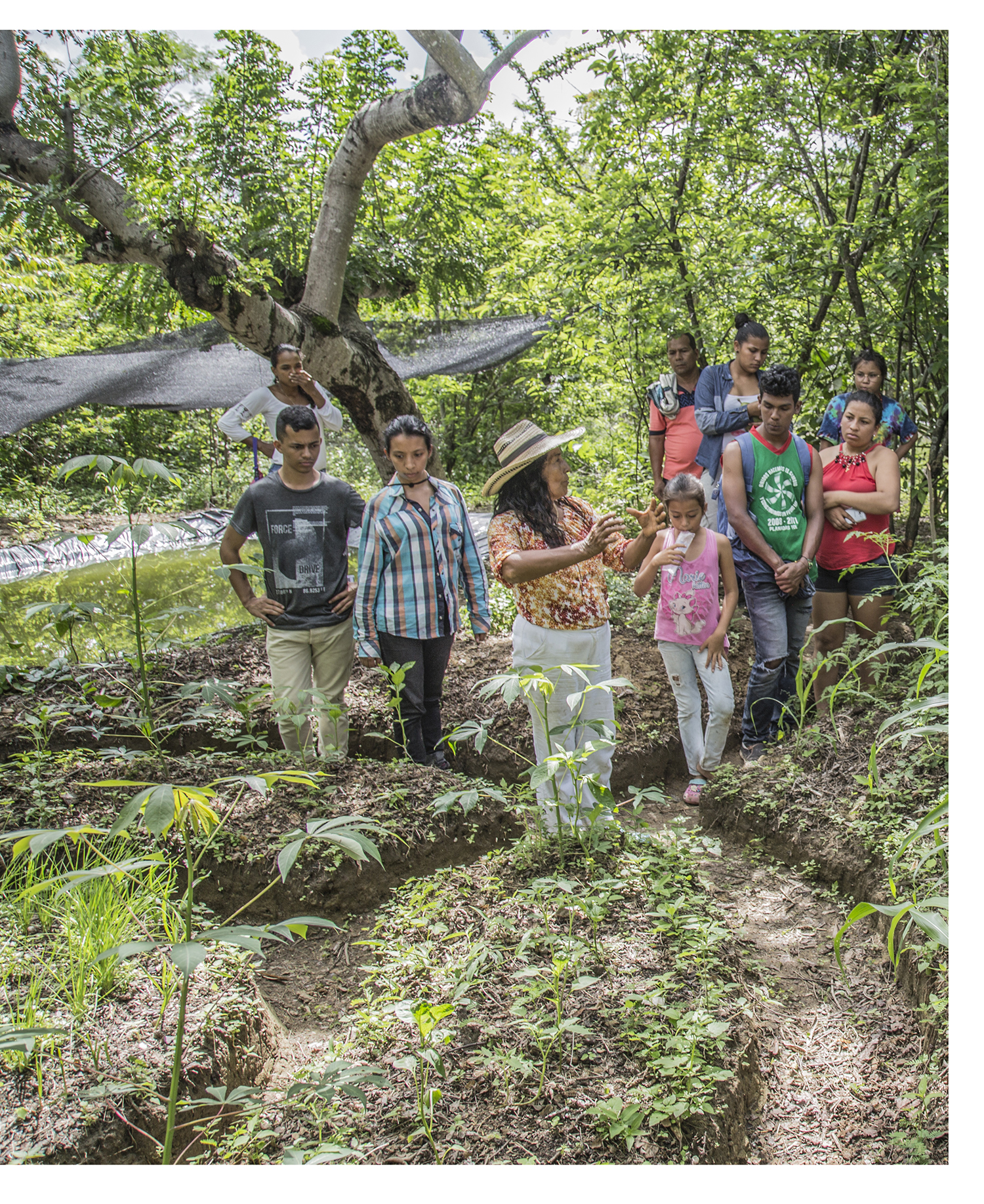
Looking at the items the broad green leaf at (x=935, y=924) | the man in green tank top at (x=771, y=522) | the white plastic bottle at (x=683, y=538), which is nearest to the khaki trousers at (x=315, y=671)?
the white plastic bottle at (x=683, y=538)

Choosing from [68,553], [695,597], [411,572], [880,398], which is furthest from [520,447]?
[68,553]

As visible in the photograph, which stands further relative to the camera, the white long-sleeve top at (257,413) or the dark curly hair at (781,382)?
Answer: the white long-sleeve top at (257,413)

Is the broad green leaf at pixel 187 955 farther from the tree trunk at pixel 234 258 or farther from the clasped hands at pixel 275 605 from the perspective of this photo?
the tree trunk at pixel 234 258

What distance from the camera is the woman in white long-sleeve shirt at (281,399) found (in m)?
3.98

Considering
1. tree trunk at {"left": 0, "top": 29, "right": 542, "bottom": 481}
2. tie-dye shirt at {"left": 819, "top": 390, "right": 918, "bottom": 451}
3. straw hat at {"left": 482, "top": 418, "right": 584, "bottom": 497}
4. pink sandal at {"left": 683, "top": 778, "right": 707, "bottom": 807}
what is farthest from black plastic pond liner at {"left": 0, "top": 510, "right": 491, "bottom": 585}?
straw hat at {"left": 482, "top": 418, "right": 584, "bottom": 497}

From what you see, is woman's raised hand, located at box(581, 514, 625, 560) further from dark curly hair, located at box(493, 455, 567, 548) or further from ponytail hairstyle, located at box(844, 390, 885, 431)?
ponytail hairstyle, located at box(844, 390, 885, 431)

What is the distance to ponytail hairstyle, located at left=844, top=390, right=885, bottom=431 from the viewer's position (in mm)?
3293

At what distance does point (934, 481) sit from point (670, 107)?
2697 mm

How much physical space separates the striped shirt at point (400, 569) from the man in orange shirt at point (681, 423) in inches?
61.8

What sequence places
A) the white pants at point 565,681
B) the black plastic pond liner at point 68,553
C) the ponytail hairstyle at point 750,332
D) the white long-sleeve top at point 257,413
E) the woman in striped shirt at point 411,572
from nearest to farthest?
the white pants at point 565,681 < the woman in striped shirt at point 411,572 < the ponytail hairstyle at point 750,332 < the white long-sleeve top at point 257,413 < the black plastic pond liner at point 68,553

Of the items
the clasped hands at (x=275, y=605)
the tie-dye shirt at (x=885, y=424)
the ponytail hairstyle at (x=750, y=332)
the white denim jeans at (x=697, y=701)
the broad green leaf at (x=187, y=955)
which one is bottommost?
the white denim jeans at (x=697, y=701)

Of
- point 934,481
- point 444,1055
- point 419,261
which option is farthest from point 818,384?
point 444,1055

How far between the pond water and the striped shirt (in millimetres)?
945

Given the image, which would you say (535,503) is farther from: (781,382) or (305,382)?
(305,382)
